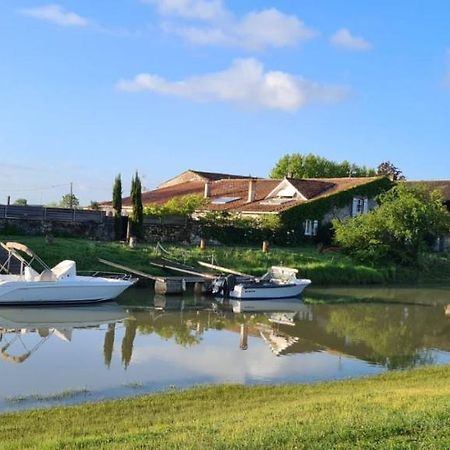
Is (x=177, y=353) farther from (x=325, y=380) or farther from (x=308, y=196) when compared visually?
(x=308, y=196)

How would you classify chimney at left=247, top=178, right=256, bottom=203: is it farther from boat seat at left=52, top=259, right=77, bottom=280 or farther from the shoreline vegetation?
boat seat at left=52, top=259, right=77, bottom=280

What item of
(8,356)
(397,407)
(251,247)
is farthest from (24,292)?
(251,247)

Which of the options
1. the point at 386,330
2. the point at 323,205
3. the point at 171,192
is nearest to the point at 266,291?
the point at 386,330

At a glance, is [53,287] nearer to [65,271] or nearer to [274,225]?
[65,271]

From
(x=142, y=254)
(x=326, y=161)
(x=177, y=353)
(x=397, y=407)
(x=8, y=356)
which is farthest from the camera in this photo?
(x=326, y=161)

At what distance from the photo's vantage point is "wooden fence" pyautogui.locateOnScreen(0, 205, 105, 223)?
35219 millimetres

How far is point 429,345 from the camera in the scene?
20281mm

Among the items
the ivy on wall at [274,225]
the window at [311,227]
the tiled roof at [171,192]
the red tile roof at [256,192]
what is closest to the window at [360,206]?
the ivy on wall at [274,225]

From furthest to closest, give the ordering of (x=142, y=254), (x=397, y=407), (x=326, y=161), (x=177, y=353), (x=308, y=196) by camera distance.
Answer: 1. (x=326, y=161)
2. (x=308, y=196)
3. (x=142, y=254)
4. (x=177, y=353)
5. (x=397, y=407)

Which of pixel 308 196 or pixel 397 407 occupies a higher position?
pixel 308 196

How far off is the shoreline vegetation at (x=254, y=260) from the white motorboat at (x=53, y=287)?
16.2 ft

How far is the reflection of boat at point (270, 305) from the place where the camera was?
2639 cm

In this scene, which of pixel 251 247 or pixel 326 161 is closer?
pixel 251 247

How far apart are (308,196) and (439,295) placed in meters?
14.2
